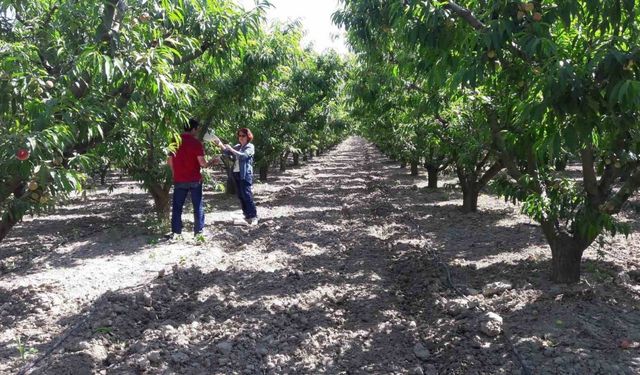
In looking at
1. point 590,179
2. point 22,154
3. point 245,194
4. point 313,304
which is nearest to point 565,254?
point 590,179

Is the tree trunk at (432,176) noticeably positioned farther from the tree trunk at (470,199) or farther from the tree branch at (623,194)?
the tree branch at (623,194)

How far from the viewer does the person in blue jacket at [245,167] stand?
316 inches

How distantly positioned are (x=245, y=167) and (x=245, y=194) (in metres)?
0.55

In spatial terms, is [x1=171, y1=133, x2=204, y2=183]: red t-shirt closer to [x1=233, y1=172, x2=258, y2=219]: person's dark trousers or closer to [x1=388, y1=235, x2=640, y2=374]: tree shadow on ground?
[x1=233, y1=172, x2=258, y2=219]: person's dark trousers

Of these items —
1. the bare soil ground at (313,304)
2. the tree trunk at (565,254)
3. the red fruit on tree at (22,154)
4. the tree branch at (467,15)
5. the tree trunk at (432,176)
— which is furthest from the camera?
the tree trunk at (432,176)

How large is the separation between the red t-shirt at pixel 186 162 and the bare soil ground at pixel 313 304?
895 mm

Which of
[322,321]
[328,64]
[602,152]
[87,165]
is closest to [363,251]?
[322,321]

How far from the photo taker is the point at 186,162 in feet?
23.4

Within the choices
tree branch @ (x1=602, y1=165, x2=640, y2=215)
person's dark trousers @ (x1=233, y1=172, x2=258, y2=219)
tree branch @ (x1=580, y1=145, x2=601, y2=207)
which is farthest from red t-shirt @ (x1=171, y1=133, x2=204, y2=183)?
tree branch @ (x1=602, y1=165, x2=640, y2=215)

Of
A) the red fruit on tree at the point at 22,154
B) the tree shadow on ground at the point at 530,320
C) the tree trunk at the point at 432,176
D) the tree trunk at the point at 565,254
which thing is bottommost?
the tree shadow on ground at the point at 530,320

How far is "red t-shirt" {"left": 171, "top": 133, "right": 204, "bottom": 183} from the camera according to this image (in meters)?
7.10

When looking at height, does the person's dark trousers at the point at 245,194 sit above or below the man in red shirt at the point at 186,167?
below

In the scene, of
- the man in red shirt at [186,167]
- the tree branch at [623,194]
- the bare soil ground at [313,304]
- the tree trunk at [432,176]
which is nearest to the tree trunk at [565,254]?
the bare soil ground at [313,304]

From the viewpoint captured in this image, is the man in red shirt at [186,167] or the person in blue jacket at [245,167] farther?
the person in blue jacket at [245,167]
